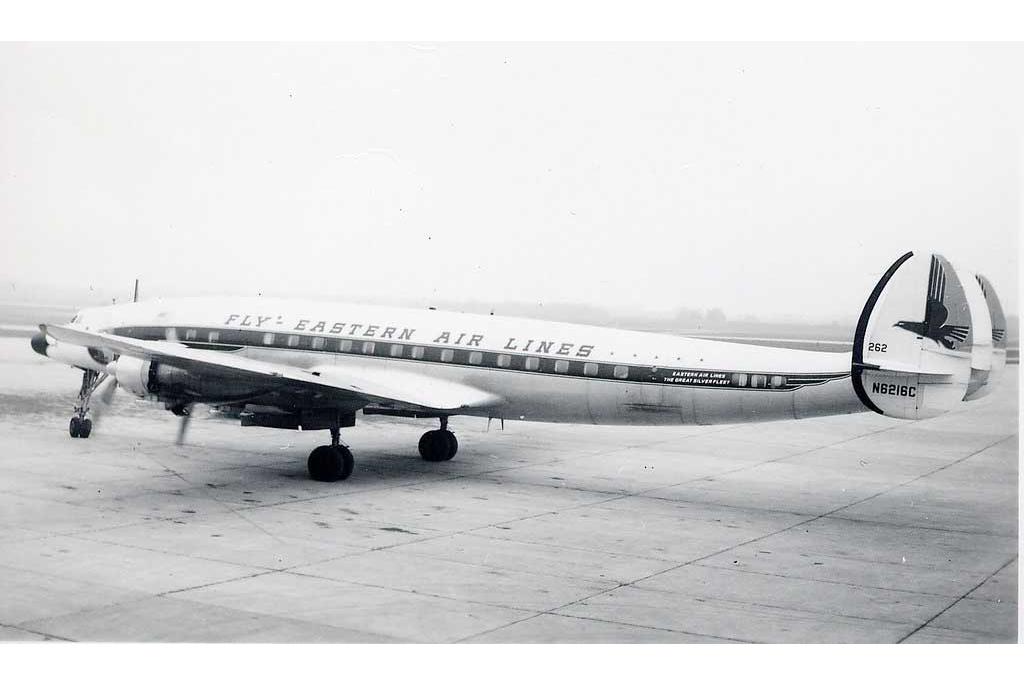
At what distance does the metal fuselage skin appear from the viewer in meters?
15.5

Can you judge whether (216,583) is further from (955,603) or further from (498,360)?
(955,603)

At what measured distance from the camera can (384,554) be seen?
41.0ft

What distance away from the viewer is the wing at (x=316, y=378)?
14.9 m

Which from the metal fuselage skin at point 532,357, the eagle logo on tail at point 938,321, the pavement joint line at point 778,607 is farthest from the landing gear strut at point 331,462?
the eagle logo on tail at point 938,321

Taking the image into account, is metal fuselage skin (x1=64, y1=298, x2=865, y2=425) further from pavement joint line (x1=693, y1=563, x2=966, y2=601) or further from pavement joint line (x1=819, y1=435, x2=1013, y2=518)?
pavement joint line (x1=693, y1=563, x2=966, y2=601)

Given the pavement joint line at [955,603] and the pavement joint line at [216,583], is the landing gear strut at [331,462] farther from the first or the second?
the pavement joint line at [955,603]

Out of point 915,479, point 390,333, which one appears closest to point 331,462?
point 390,333

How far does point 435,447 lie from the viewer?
758 inches

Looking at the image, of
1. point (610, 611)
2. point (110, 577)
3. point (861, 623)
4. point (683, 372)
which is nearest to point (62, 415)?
point (110, 577)

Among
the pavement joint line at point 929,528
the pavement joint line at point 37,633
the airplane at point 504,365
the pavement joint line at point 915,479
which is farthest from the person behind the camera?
the pavement joint line at point 915,479

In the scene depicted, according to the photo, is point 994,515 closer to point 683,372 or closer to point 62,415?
point 683,372

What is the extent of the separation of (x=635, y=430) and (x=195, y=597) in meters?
14.8

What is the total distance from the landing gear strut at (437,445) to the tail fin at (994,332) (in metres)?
9.22

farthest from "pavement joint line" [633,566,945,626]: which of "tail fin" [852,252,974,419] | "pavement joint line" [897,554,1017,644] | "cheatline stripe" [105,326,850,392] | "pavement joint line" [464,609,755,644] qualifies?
"cheatline stripe" [105,326,850,392]
